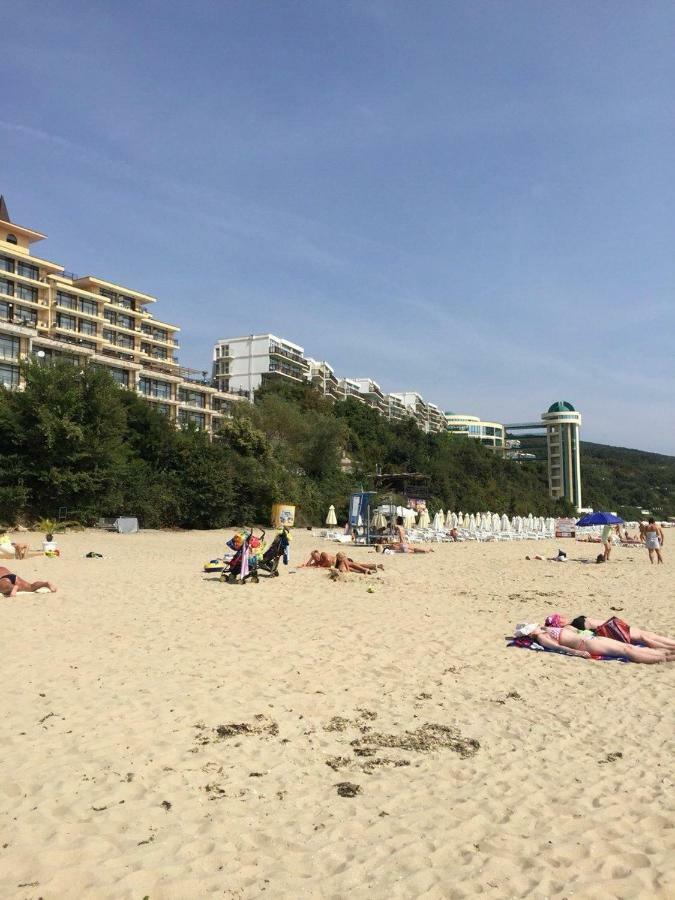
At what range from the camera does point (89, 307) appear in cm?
6581

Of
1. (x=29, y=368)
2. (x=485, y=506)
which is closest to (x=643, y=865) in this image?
(x=29, y=368)

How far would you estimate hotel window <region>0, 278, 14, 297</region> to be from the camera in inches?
2254

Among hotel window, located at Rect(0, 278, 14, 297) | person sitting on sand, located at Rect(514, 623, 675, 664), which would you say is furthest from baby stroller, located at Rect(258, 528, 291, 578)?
hotel window, located at Rect(0, 278, 14, 297)

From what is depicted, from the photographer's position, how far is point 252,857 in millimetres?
3475

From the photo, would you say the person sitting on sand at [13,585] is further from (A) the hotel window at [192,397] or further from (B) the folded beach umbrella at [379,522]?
(A) the hotel window at [192,397]

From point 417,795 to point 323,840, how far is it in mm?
834

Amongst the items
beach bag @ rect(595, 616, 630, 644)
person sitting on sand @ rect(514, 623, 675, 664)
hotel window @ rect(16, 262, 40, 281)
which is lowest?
person sitting on sand @ rect(514, 623, 675, 664)

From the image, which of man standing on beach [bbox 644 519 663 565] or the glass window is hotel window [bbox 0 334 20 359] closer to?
the glass window

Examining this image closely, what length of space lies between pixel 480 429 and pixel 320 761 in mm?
150196

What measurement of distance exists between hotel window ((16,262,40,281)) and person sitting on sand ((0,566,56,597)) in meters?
55.4

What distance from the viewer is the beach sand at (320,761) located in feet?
11.0

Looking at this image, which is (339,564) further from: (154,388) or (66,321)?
(66,321)

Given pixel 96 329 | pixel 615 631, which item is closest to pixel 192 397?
pixel 96 329

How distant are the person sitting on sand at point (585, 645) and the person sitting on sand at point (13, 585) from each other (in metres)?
8.04
